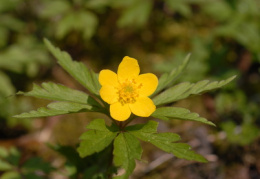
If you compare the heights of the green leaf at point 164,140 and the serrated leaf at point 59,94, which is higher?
the serrated leaf at point 59,94

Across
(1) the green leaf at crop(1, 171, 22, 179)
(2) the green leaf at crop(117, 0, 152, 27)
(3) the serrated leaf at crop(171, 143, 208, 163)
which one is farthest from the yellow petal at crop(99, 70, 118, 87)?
(2) the green leaf at crop(117, 0, 152, 27)

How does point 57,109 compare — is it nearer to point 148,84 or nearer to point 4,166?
point 148,84

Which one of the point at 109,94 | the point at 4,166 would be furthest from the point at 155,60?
the point at 109,94

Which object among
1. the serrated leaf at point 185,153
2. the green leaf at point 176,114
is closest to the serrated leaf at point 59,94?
the green leaf at point 176,114

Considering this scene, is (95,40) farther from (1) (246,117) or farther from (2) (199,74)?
(1) (246,117)

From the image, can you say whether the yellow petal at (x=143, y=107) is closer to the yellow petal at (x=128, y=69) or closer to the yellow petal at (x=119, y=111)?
the yellow petal at (x=119, y=111)

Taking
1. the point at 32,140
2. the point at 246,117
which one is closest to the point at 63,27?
the point at 32,140
